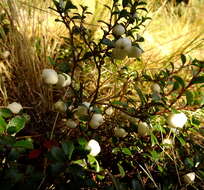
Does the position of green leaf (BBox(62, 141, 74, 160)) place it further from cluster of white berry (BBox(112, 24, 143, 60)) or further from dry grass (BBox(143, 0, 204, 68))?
dry grass (BBox(143, 0, 204, 68))

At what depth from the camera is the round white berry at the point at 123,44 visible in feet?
2.56

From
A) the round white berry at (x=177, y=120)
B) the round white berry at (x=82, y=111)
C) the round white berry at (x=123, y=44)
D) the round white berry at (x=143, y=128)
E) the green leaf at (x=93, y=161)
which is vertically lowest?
the green leaf at (x=93, y=161)

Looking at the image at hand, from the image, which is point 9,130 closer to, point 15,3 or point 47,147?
point 47,147

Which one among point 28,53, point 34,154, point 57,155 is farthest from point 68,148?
point 28,53

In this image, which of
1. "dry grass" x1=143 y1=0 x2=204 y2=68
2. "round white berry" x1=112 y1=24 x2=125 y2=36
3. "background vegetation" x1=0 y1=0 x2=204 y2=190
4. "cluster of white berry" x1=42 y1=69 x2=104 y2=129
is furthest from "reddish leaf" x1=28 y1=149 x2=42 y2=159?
"dry grass" x1=143 y1=0 x2=204 y2=68

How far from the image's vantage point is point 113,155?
3.16ft

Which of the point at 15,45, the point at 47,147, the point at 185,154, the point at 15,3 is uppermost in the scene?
the point at 15,3

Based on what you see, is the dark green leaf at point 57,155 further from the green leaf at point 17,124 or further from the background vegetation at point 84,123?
the green leaf at point 17,124

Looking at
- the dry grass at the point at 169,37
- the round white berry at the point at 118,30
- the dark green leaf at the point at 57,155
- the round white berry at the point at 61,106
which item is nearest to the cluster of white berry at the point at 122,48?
the round white berry at the point at 118,30

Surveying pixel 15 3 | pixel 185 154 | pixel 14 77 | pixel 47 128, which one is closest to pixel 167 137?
pixel 185 154

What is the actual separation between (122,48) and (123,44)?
0.6 inches

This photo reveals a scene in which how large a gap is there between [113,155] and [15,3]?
110 cm

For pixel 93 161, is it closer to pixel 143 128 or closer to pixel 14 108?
pixel 143 128

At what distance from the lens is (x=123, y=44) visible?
0.78m
